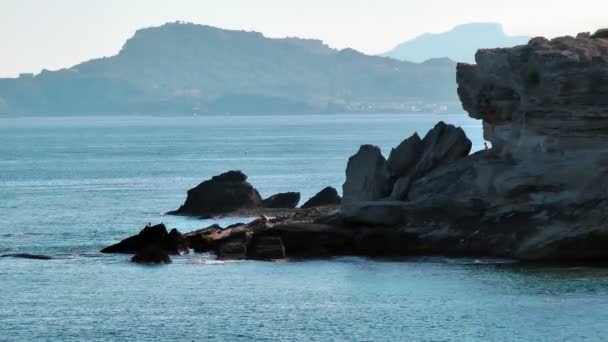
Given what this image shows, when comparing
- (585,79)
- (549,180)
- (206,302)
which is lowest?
(206,302)

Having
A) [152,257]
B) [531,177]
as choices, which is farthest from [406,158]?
[152,257]

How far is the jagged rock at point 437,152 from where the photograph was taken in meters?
64.2

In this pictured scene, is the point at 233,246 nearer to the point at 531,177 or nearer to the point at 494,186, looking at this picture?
the point at 494,186

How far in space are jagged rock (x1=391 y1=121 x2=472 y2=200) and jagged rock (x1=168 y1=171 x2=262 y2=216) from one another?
20540 mm

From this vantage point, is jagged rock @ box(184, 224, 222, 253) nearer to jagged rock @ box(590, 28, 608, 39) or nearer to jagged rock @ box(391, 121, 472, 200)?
jagged rock @ box(391, 121, 472, 200)

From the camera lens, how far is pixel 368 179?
65688 mm

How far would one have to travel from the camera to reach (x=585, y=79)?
56.4 meters

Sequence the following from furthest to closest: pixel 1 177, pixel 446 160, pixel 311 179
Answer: pixel 1 177 → pixel 311 179 → pixel 446 160

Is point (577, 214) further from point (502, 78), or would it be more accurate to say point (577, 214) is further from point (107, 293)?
point (107, 293)

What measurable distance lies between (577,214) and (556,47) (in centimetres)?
803

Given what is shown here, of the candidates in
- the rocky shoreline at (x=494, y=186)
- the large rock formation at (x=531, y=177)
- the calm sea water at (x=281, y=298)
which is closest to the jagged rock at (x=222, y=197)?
the calm sea water at (x=281, y=298)

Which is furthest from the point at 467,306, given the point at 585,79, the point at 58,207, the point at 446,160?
the point at 58,207

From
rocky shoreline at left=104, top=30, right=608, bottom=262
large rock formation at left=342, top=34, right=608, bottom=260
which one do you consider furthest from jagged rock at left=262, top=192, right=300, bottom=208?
large rock formation at left=342, top=34, right=608, bottom=260

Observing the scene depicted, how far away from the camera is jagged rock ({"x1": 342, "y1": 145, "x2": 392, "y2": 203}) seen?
6538 cm
